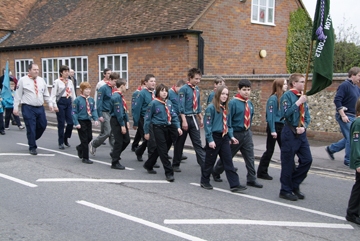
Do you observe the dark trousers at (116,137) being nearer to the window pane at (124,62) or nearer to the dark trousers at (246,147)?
the dark trousers at (246,147)

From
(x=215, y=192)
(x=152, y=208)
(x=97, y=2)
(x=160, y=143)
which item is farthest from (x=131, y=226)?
(x=97, y=2)

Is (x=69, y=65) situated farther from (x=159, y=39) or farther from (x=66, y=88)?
(x=66, y=88)

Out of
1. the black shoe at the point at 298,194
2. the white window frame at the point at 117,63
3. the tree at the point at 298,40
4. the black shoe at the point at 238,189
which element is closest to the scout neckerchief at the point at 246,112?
the black shoe at the point at 238,189

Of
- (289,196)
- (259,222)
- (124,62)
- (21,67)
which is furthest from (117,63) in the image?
(259,222)

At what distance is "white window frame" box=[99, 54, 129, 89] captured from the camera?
17773 millimetres

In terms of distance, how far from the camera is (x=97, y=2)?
2177 cm

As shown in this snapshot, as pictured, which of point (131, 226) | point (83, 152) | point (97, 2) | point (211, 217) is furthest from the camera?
point (97, 2)

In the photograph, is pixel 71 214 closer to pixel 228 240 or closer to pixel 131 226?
pixel 131 226

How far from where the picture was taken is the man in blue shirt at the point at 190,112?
7984 millimetres

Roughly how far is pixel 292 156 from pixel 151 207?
2159 mm

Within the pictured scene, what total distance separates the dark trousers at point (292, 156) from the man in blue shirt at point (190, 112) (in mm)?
2029

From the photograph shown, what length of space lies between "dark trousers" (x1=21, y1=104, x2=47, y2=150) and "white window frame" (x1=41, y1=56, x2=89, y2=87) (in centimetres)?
1041

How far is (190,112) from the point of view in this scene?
815 centimetres

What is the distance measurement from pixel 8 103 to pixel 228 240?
11366 mm
